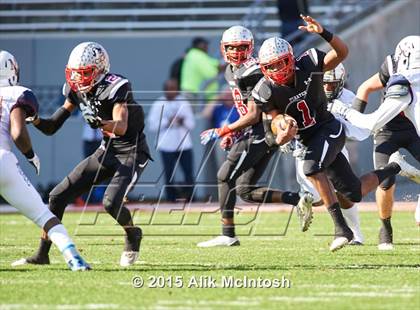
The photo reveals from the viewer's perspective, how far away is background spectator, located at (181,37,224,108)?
14336 mm

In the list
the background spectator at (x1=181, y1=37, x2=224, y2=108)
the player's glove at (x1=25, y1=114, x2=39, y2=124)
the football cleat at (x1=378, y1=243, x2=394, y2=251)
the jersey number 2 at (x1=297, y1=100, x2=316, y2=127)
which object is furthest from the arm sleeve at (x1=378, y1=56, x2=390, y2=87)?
the background spectator at (x1=181, y1=37, x2=224, y2=108)

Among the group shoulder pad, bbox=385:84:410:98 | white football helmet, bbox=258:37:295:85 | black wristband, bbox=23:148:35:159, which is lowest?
black wristband, bbox=23:148:35:159

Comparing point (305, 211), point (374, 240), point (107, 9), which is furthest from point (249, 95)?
point (107, 9)

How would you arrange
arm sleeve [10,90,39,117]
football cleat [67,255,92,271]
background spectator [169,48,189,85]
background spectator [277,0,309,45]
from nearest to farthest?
football cleat [67,255,92,271], arm sleeve [10,90,39,117], background spectator [169,48,189,85], background spectator [277,0,309,45]

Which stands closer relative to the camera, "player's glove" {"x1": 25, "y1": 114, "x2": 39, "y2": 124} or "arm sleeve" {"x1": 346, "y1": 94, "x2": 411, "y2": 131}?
"player's glove" {"x1": 25, "y1": 114, "x2": 39, "y2": 124}

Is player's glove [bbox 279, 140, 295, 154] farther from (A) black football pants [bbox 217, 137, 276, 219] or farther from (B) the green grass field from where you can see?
(B) the green grass field

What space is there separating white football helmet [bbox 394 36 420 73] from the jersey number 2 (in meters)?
0.72

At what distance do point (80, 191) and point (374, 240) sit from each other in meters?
2.97

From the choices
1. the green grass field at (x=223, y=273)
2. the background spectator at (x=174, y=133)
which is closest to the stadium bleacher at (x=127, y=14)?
the background spectator at (x=174, y=133)

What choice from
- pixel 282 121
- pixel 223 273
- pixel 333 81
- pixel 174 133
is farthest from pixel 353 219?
pixel 174 133

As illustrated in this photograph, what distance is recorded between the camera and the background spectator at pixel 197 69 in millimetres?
14336

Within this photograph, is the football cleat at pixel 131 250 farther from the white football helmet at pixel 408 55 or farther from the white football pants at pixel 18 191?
the white football helmet at pixel 408 55

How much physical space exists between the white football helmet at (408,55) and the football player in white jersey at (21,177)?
2646mm

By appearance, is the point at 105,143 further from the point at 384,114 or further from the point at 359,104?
the point at 359,104
